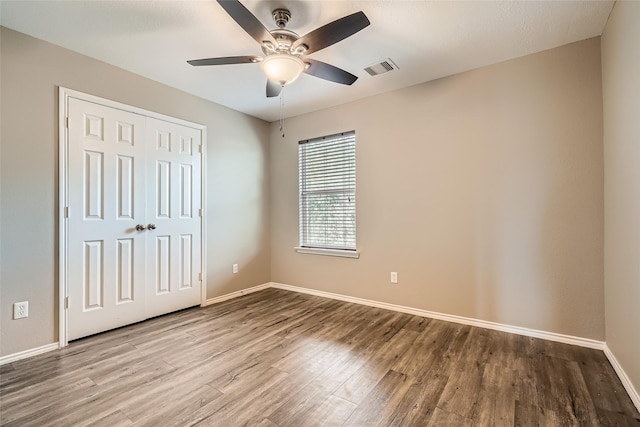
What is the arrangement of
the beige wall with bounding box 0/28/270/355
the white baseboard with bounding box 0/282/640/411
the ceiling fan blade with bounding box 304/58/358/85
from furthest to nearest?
the beige wall with bounding box 0/28/270/355, the ceiling fan blade with bounding box 304/58/358/85, the white baseboard with bounding box 0/282/640/411

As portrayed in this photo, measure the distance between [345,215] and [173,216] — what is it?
6.69 ft

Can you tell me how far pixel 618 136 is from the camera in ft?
6.40

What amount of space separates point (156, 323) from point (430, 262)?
2.91 meters

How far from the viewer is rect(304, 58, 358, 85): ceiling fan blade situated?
2.04 m

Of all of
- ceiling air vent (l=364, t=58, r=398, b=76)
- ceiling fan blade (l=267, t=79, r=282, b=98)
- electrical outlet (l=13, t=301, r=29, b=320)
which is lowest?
electrical outlet (l=13, t=301, r=29, b=320)

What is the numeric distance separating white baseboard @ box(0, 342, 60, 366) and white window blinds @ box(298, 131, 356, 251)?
2700mm

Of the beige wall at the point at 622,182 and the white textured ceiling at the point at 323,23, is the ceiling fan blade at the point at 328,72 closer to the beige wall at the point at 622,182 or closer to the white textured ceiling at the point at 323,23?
the white textured ceiling at the point at 323,23

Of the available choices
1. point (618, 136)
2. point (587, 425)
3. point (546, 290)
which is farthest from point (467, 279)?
point (618, 136)

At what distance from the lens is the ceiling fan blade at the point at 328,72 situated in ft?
6.71

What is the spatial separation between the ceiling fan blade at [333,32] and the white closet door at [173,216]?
1987mm

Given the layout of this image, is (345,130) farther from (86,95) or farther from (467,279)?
(86,95)

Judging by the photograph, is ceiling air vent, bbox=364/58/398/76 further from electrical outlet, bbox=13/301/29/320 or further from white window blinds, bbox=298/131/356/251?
electrical outlet, bbox=13/301/29/320

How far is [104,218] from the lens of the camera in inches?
105

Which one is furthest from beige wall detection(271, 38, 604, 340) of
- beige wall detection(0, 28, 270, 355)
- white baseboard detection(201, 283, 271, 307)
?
beige wall detection(0, 28, 270, 355)
